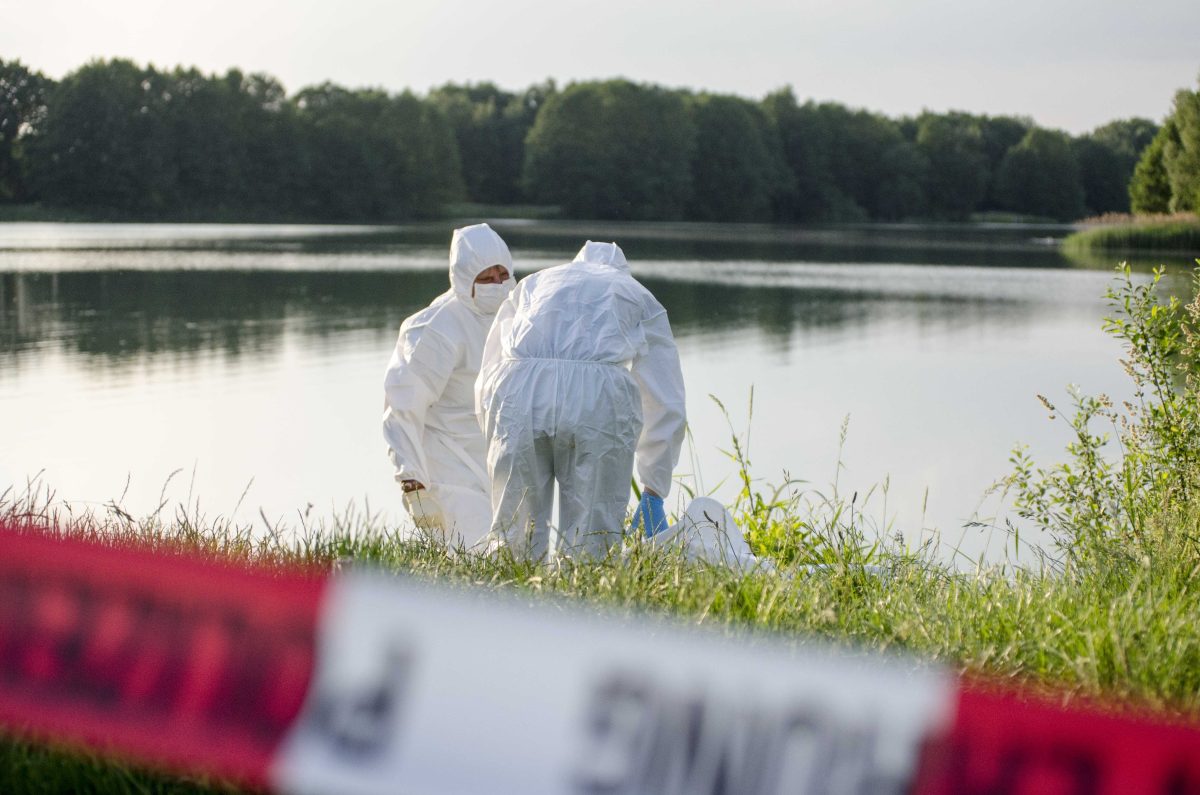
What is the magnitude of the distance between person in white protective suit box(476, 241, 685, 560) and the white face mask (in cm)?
67

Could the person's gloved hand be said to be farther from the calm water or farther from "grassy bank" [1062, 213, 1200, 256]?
"grassy bank" [1062, 213, 1200, 256]

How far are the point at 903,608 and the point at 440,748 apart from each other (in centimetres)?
207

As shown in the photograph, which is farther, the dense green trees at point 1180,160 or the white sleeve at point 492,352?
the dense green trees at point 1180,160

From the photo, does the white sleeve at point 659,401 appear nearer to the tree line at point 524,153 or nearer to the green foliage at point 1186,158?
the green foliage at point 1186,158

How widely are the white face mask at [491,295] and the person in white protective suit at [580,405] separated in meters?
0.67

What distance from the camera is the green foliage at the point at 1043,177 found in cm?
10938

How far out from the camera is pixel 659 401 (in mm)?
5316

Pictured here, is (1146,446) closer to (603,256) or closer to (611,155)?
(603,256)

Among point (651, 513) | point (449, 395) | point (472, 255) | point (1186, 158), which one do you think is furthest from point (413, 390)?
point (1186, 158)

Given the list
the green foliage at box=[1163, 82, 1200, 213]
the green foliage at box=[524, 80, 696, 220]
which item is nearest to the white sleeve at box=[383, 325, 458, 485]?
the green foliage at box=[1163, 82, 1200, 213]

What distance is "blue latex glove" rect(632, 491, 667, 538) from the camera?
525 centimetres

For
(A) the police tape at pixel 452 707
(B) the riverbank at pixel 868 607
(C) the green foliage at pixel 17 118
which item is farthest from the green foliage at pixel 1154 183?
(A) the police tape at pixel 452 707

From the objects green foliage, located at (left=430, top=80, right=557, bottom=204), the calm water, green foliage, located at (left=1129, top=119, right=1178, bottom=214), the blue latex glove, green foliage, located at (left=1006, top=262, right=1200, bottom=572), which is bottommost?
the calm water

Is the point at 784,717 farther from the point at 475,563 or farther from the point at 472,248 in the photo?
the point at 472,248
